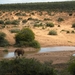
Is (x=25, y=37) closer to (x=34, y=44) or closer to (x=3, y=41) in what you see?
(x=34, y=44)

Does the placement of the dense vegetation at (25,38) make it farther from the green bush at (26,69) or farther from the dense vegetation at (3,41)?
the green bush at (26,69)

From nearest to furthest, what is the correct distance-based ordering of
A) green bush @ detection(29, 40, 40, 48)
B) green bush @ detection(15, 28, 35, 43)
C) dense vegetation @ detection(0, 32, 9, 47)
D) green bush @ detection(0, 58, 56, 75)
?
green bush @ detection(0, 58, 56, 75)
green bush @ detection(29, 40, 40, 48)
dense vegetation @ detection(0, 32, 9, 47)
green bush @ detection(15, 28, 35, 43)

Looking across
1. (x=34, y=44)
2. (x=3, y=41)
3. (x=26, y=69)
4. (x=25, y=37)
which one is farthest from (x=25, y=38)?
(x=26, y=69)

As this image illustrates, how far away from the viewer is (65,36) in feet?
134

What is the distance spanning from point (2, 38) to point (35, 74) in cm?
2146

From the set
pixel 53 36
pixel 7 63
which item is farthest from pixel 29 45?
pixel 7 63

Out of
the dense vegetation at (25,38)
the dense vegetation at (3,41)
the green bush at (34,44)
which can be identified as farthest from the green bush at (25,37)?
the dense vegetation at (3,41)

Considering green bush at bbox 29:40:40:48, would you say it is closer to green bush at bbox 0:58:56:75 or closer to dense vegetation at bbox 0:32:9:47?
dense vegetation at bbox 0:32:9:47

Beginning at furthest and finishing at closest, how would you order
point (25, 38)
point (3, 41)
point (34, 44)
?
point (25, 38) < point (3, 41) < point (34, 44)

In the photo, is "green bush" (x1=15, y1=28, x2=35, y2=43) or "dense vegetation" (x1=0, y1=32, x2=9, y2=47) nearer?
"dense vegetation" (x1=0, y1=32, x2=9, y2=47)

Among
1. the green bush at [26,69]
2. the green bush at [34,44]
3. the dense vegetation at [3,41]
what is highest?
the green bush at [26,69]

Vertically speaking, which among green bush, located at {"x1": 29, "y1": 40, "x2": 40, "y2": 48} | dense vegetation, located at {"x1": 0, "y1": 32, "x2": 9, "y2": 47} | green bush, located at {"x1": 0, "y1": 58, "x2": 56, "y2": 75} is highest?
green bush, located at {"x1": 0, "y1": 58, "x2": 56, "y2": 75}

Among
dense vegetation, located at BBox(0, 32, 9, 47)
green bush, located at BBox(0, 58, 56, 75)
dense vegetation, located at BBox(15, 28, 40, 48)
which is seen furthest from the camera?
dense vegetation, located at BBox(15, 28, 40, 48)

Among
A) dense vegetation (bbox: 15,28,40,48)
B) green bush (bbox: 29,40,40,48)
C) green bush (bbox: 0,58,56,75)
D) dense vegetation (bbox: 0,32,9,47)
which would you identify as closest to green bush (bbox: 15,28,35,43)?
dense vegetation (bbox: 15,28,40,48)
